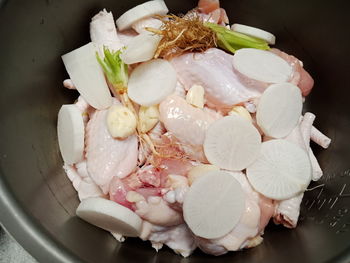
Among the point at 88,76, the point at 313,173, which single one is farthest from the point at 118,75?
the point at 313,173

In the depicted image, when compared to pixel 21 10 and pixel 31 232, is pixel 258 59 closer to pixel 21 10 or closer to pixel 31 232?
pixel 21 10

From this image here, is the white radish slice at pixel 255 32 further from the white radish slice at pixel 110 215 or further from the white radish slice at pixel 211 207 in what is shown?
the white radish slice at pixel 110 215

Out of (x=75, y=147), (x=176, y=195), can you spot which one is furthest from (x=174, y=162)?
(x=75, y=147)

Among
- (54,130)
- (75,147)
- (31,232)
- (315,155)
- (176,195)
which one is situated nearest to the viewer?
(31,232)

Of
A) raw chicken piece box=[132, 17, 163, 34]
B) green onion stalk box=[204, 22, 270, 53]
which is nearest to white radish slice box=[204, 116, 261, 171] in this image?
green onion stalk box=[204, 22, 270, 53]

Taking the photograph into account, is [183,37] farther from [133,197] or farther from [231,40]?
[133,197]

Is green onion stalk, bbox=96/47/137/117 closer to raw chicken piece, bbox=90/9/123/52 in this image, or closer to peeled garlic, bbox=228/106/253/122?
raw chicken piece, bbox=90/9/123/52
